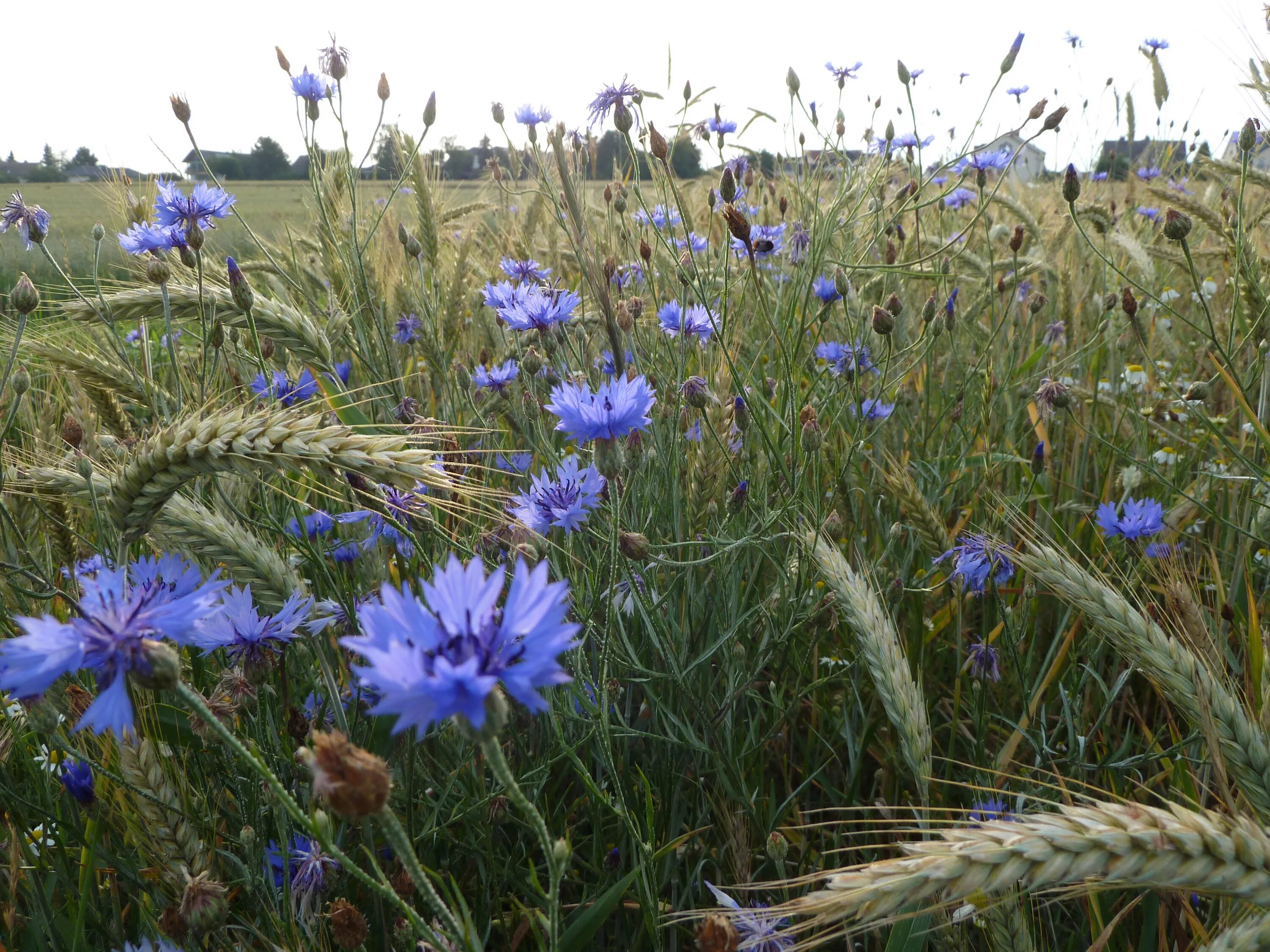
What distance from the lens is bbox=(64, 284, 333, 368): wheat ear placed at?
1.82 meters

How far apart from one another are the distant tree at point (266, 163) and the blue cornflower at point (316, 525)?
17663 millimetres

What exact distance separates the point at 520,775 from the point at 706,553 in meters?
0.72

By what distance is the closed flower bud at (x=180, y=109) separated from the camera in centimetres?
222

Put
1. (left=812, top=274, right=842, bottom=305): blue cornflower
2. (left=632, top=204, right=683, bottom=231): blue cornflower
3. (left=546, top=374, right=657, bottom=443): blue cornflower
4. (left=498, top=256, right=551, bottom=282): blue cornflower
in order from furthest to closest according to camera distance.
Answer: (left=632, top=204, right=683, bottom=231): blue cornflower < (left=498, top=256, right=551, bottom=282): blue cornflower < (left=812, top=274, right=842, bottom=305): blue cornflower < (left=546, top=374, right=657, bottom=443): blue cornflower

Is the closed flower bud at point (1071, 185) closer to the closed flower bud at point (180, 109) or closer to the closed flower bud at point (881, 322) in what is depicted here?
the closed flower bud at point (881, 322)

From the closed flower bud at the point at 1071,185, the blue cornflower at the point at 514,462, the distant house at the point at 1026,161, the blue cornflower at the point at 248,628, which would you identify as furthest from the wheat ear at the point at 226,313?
the distant house at the point at 1026,161

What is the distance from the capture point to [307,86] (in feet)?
7.75

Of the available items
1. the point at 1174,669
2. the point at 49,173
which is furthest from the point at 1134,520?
the point at 49,173

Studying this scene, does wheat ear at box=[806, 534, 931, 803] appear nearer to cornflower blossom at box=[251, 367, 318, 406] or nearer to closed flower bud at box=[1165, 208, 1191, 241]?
closed flower bud at box=[1165, 208, 1191, 241]

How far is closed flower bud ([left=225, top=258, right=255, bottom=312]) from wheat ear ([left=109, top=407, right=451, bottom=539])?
0.61m

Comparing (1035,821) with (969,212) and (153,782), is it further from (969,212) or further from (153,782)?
(969,212)

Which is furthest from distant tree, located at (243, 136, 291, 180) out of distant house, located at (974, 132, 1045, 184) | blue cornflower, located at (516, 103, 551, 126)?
blue cornflower, located at (516, 103, 551, 126)

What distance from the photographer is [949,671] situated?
2160 mm

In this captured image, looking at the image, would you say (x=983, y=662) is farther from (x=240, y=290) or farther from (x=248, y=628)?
(x=240, y=290)
